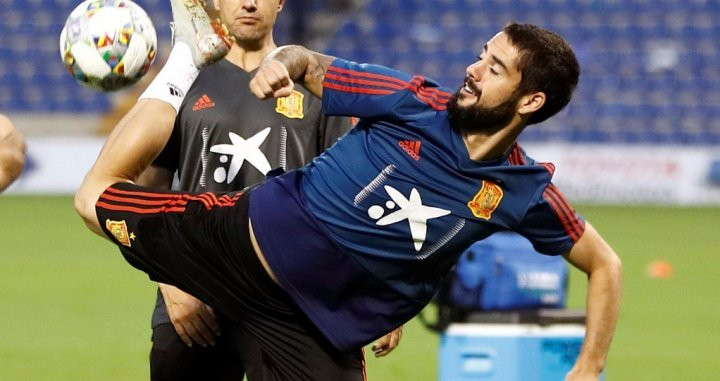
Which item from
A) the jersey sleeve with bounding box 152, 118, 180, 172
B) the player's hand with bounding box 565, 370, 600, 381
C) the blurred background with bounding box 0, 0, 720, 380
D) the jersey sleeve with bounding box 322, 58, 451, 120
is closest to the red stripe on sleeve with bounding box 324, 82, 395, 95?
the jersey sleeve with bounding box 322, 58, 451, 120

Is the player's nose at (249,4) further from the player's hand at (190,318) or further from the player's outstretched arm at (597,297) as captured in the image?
the player's outstretched arm at (597,297)

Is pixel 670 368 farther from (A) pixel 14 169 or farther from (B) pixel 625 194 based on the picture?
(B) pixel 625 194

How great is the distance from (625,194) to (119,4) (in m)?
13.4

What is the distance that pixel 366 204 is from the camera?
3.94 meters

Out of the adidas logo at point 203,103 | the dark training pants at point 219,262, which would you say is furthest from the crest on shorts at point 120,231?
the adidas logo at point 203,103

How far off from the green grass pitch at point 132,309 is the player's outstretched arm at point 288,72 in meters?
3.38

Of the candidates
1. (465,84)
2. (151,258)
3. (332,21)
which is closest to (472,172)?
(465,84)

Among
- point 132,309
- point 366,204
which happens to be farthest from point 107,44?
point 132,309

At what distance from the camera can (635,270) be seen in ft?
37.2

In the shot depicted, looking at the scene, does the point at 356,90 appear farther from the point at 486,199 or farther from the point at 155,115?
the point at 155,115

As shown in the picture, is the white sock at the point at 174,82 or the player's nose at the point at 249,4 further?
the player's nose at the point at 249,4

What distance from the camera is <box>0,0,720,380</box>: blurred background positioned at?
322 inches

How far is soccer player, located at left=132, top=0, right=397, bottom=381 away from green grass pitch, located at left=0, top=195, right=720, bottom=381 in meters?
2.50

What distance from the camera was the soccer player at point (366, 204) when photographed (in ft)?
13.0
